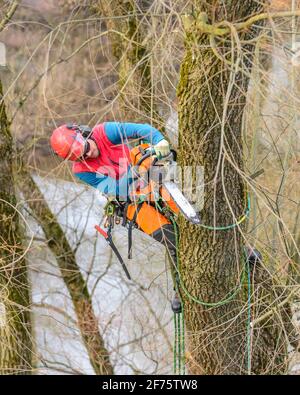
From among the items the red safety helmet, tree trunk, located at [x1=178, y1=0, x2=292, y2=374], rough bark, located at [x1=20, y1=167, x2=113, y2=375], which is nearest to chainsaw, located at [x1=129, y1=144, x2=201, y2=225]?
tree trunk, located at [x1=178, y1=0, x2=292, y2=374]

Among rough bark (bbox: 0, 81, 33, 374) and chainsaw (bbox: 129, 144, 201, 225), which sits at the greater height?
chainsaw (bbox: 129, 144, 201, 225)

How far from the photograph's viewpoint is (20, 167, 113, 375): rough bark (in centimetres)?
980

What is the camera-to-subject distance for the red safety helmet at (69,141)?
5559 mm

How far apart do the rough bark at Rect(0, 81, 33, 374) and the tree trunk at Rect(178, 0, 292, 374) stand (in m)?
2.43

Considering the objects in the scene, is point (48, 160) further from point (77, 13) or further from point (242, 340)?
point (242, 340)

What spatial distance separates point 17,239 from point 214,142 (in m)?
3.58

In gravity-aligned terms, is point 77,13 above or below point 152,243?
above

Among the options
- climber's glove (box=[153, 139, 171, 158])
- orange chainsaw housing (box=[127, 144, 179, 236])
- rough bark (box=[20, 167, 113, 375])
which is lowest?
rough bark (box=[20, 167, 113, 375])

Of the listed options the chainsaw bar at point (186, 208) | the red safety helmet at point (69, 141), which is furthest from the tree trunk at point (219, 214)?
the red safety helmet at point (69, 141)

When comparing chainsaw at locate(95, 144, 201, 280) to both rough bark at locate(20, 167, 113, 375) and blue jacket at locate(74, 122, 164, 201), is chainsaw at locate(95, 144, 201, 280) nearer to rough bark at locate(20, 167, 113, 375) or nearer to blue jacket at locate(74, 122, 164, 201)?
blue jacket at locate(74, 122, 164, 201)

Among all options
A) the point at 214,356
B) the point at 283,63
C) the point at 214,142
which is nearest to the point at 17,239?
the point at 214,356

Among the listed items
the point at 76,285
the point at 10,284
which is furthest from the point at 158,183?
the point at 76,285

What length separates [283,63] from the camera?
4.57 m
